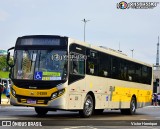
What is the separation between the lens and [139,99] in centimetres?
2692

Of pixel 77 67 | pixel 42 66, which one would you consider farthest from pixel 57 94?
pixel 77 67

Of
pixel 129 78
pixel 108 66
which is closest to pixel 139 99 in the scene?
pixel 129 78

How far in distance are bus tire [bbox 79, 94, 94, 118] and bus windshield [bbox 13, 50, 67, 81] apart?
2.19 metres

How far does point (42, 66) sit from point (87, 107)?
3.02 metres

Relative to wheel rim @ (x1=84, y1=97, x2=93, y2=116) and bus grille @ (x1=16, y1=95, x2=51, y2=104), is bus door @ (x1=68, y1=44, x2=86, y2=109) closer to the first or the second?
wheel rim @ (x1=84, y1=97, x2=93, y2=116)

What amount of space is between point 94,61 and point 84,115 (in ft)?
7.91

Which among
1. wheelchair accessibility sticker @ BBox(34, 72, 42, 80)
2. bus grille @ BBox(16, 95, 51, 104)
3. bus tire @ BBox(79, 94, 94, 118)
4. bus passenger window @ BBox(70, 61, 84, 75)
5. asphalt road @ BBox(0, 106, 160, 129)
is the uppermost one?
bus passenger window @ BBox(70, 61, 84, 75)

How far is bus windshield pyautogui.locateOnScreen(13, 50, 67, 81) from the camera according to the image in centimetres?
1775

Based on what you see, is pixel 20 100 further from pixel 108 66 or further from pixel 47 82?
pixel 108 66

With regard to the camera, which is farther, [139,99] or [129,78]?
[139,99]

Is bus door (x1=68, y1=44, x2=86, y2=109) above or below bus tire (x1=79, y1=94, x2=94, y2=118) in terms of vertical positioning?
above

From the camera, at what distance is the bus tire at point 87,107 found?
1933 cm

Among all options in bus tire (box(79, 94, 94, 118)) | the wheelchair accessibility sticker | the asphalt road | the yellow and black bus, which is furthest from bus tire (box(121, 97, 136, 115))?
the wheelchair accessibility sticker

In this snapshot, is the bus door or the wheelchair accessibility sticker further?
the bus door
